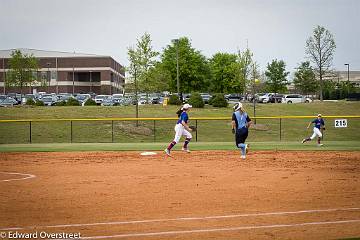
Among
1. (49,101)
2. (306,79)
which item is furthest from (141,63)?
(306,79)

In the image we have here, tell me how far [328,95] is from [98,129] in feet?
166

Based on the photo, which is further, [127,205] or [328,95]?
[328,95]

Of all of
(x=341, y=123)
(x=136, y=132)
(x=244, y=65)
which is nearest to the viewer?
(x=341, y=123)

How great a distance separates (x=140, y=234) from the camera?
295 inches

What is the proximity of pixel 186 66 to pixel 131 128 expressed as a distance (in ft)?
108

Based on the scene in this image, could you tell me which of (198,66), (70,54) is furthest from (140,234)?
(70,54)

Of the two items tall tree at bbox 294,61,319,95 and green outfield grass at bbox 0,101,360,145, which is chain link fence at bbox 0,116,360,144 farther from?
tall tree at bbox 294,61,319,95

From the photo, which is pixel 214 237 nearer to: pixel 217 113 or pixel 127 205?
pixel 127 205

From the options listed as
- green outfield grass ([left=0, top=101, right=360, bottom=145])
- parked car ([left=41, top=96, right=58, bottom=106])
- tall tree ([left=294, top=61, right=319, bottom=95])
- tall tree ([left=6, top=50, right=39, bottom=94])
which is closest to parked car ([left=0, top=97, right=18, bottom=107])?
tall tree ([left=6, top=50, right=39, bottom=94])

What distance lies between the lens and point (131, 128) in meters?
38.9

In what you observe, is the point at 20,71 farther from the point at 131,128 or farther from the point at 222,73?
the point at 222,73

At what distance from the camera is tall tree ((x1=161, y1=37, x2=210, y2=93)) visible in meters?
70.3

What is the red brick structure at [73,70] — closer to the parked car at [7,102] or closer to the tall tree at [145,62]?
the parked car at [7,102]

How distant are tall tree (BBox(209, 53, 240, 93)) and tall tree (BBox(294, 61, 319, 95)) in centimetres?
1046
